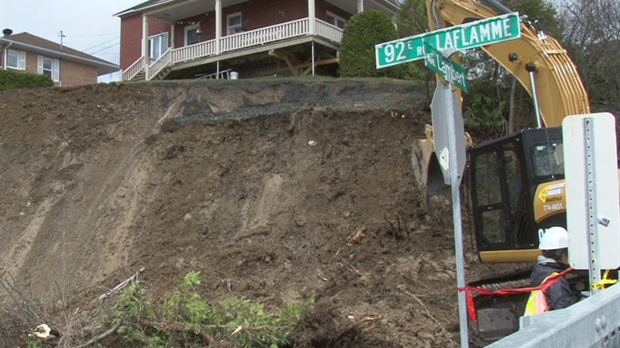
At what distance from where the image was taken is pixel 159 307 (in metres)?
7.06

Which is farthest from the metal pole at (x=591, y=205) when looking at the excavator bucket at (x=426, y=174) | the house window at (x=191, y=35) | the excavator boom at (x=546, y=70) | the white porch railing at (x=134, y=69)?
the house window at (x=191, y=35)

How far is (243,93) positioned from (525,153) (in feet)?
34.0

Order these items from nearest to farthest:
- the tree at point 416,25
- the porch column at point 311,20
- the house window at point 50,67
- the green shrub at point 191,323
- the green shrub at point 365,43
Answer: the green shrub at point 191,323
the tree at point 416,25
the green shrub at point 365,43
the porch column at point 311,20
the house window at point 50,67

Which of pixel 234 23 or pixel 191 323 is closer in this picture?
pixel 191 323

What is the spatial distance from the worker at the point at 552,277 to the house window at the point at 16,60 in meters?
35.5

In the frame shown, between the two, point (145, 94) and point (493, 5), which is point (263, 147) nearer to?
point (145, 94)

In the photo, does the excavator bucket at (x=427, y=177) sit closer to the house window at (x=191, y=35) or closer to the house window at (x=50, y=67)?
the house window at (x=191, y=35)

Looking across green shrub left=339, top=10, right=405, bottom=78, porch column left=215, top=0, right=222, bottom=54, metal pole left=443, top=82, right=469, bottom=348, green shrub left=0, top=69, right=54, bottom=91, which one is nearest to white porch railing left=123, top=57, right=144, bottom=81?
green shrub left=0, top=69, right=54, bottom=91

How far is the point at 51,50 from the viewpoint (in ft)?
119

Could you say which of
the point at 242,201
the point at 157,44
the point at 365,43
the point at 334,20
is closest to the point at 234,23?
the point at 334,20

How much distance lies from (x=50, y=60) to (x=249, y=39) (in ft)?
62.4

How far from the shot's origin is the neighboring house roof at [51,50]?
→ 1369 inches

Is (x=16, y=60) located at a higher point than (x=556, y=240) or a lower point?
higher

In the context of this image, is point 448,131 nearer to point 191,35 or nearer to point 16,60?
point 191,35
